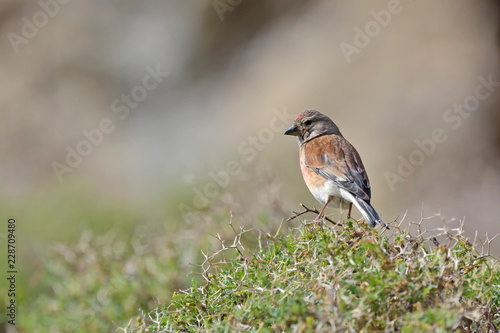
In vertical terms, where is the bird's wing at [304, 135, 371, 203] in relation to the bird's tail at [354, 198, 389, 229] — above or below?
above

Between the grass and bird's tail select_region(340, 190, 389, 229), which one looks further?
bird's tail select_region(340, 190, 389, 229)

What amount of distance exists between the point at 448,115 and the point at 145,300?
570 centimetres

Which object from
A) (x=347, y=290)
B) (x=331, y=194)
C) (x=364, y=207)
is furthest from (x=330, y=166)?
(x=347, y=290)

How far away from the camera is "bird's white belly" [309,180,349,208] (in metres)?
4.87

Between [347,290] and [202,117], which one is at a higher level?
[202,117]

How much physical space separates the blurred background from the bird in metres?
0.36

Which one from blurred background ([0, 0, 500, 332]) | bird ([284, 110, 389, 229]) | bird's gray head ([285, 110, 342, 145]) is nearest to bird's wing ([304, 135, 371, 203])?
bird ([284, 110, 389, 229])

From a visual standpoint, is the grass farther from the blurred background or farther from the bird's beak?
the bird's beak

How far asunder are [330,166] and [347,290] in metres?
2.75

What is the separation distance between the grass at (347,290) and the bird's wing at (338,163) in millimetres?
1834

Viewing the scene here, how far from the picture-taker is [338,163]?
506cm

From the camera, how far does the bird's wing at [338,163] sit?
15.6 ft

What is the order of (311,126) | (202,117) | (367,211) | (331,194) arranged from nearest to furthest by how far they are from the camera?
(367,211)
(331,194)
(311,126)
(202,117)

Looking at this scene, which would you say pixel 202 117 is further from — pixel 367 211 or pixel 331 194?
pixel 367 211
